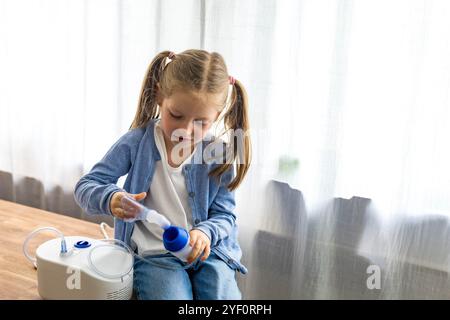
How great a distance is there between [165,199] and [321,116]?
458 millimetres

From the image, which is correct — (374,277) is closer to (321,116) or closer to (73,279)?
(321,116)

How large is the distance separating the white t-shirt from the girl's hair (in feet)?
0.25

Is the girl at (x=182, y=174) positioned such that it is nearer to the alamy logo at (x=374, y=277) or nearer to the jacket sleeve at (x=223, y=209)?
the jacket sleeve at (x=223, y=209)

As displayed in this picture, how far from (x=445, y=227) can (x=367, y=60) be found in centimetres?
46

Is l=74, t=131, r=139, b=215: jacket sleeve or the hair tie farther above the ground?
the hair tie

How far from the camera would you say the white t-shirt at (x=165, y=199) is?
100 centimetres

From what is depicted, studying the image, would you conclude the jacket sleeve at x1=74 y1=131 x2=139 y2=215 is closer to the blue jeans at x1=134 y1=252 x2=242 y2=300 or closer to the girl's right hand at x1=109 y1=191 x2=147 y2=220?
the girl's right hand at x1=109 y1=191 x2=147 y2=220

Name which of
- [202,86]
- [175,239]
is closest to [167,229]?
[175,239]

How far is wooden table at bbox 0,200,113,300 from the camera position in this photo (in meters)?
1.01

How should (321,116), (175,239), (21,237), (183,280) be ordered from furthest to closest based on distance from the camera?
(21,237) < (321,116) < (183,280) < (175,239)

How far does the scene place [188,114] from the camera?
92 cm

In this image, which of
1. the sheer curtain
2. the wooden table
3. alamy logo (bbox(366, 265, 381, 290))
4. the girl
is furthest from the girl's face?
alamy logo (bbox(366, 265, 381, 290))
